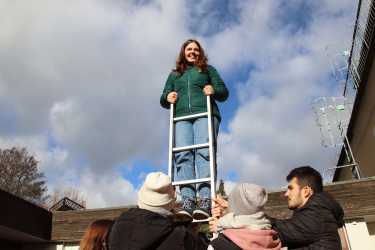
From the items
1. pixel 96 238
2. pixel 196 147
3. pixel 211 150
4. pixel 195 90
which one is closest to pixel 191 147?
pixel 196 147

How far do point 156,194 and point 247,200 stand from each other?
63 cm

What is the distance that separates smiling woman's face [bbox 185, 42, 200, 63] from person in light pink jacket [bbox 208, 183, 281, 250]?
9.44 ft

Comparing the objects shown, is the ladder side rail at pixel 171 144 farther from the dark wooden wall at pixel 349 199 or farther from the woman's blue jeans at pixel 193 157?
the dark wooden wall at pixel 349 199

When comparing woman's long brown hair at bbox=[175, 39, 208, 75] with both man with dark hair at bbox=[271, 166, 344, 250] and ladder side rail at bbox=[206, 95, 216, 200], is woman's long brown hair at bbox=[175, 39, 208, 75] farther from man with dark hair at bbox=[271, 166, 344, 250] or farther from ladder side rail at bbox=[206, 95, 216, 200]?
man with dark hair at bbox=[271, 166, 344, 250]

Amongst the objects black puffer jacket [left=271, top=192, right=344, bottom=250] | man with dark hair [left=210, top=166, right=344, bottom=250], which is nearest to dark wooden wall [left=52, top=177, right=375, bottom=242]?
man with dark hair [left=210, top=166, right=344, bottom=250]

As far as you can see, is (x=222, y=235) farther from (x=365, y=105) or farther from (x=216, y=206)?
(x=365, y=105)

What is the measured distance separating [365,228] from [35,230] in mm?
6232

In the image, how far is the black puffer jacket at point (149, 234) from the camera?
2.43 m

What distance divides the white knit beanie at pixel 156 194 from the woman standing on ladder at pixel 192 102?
1419 mm

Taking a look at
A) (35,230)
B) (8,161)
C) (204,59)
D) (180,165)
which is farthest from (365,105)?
(8,161)

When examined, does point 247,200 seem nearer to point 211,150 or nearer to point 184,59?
point 211,150

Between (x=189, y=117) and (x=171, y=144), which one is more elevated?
(x=189, y=117)

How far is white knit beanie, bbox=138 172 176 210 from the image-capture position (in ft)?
8.70

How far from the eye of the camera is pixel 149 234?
2.44 metres
